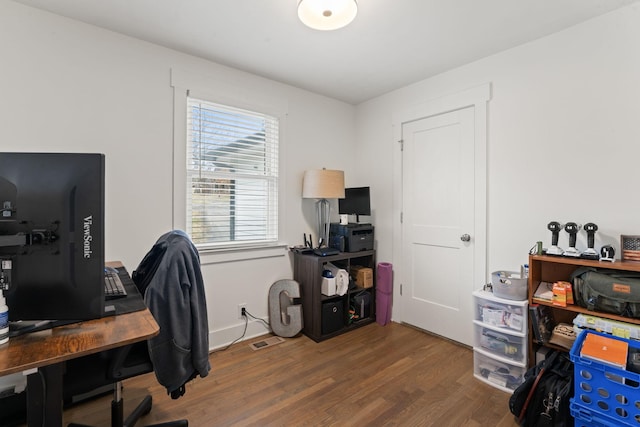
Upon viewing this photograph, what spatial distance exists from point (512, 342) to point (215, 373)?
2218 mm

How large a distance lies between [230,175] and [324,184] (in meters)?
0.91

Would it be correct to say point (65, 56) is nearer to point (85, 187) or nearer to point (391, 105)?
point (85, 187)

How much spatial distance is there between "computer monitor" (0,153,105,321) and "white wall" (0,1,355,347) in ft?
4.55

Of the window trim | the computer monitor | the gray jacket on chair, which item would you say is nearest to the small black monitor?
the window trim

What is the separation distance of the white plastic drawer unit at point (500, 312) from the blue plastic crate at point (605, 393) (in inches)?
17.7

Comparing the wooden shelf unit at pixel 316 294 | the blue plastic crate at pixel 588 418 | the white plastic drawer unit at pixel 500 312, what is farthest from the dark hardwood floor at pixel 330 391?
the white plastic drawer unit at pixel 500 312

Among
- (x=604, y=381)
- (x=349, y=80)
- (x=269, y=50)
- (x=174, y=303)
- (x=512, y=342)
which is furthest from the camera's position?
(x=349, y=80)

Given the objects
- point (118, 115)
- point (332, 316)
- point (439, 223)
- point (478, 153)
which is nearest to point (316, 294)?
point (332, 316)

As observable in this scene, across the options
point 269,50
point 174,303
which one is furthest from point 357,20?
point 174,303

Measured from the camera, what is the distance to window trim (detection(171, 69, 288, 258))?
98.9 inches

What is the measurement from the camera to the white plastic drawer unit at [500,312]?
6.93 ft

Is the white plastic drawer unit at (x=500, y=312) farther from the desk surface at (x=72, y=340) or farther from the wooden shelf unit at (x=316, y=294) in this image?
the desk surface at (x=72, y=340)

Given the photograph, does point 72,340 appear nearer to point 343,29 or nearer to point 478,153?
point 343,29

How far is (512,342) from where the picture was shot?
217 centimetres
